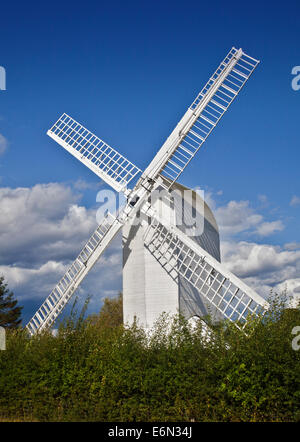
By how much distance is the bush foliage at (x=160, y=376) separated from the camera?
9438 mm

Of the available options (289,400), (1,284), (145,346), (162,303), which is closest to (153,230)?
(162,303)

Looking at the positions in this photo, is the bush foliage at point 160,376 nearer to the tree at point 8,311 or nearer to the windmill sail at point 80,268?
the windmill sail at point 80,268

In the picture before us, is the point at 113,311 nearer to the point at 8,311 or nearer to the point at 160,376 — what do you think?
the point at 8,311

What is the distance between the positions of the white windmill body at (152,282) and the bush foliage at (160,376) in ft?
19.8

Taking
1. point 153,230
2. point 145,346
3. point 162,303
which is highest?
point 153,230

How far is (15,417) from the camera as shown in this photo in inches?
476

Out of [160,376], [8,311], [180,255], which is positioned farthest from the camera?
[8,311]

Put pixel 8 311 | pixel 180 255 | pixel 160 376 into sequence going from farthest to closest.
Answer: pixel 8 311 < pixel 180 255 < pixel 160 376

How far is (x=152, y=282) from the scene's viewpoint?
61.2 feet

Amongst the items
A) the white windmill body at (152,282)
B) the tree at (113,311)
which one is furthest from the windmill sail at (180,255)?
the tree at (113,311)


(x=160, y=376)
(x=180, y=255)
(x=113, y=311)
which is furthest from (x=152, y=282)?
(x=113, y=311)

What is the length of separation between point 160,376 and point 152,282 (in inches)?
335
